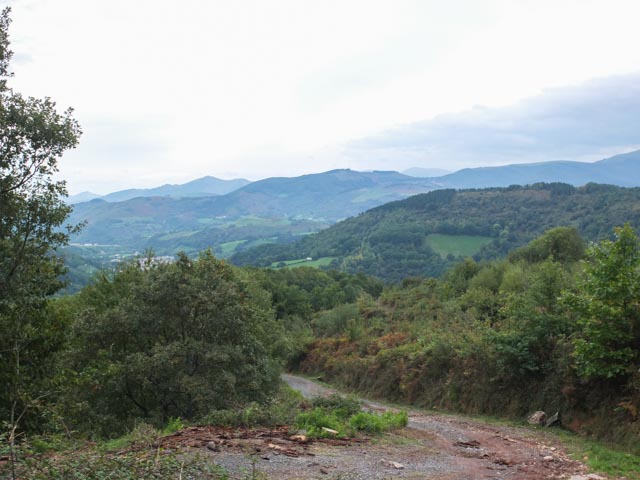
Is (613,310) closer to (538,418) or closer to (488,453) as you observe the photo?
(488,453)

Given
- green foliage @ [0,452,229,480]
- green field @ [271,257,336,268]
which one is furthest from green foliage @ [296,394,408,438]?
green field @ [271,257,336,268]

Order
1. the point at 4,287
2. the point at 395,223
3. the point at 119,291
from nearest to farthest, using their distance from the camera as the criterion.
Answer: the point at 4,287, the point at 119,291, the point at 395,223

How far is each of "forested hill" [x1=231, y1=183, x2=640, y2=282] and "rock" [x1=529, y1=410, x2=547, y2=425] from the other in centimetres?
9447

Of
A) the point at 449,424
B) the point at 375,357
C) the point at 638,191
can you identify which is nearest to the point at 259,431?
the point at 449,424

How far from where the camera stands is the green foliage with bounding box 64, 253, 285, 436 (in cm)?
1382

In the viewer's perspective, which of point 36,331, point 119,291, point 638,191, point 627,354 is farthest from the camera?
point 638,191

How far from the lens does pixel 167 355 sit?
1370 centimetres

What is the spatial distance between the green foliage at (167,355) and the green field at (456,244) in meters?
112

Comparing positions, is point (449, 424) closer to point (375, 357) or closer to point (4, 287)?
point (375, 357)

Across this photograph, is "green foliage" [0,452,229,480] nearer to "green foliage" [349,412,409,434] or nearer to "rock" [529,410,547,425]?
"green foliage" [349,412,409,434]

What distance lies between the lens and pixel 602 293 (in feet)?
43.1

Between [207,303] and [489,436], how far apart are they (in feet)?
30.9

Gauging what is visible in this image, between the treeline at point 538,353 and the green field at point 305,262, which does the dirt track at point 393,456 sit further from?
the green field at point 305,262

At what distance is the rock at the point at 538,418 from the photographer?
15.6m
